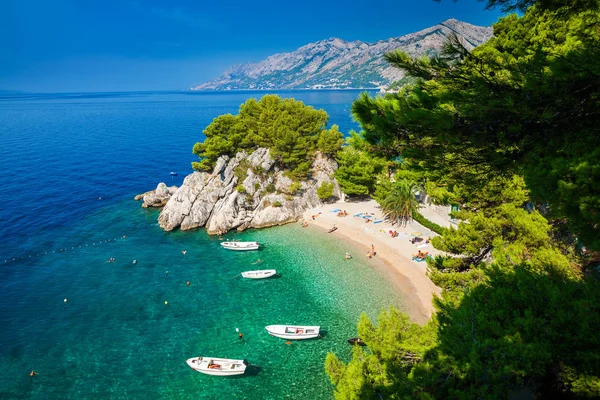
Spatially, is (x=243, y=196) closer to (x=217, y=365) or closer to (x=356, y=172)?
(x=356, y=172)

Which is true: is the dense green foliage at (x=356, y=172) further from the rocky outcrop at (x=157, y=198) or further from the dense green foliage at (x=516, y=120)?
the dense green foliage at (x=516, y=120)

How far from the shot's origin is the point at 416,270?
31406 millimetres

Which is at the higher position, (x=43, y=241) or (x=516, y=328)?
(x=516, y=328)

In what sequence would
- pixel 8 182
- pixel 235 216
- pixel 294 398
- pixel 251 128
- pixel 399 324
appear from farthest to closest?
pixel 8 182, pixel 251 128, pixel 235 216, pixel 294 398, pixel 399 324

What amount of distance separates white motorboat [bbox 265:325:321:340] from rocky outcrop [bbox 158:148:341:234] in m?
20.6

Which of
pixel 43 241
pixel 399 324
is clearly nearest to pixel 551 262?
pixel 399 324

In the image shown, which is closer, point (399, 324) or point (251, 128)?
point (399, 324)

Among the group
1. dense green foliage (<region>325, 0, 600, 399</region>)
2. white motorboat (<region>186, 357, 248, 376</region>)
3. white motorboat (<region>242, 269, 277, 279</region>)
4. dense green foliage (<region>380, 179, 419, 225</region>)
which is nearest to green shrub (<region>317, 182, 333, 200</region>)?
dense green foliage (<region>380, 179, 419, 225</region>)

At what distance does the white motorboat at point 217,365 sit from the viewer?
20.6 meters

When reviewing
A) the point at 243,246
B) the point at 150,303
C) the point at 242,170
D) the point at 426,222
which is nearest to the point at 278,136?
the point at 242,170

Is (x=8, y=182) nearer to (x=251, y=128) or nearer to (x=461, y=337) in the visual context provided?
(x=251, y=128)

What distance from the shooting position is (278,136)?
4788 centimetres

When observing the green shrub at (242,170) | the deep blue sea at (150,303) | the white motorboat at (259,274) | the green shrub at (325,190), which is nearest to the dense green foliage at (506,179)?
the deep blue sea at (150,303)

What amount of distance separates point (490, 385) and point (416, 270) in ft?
78.7
